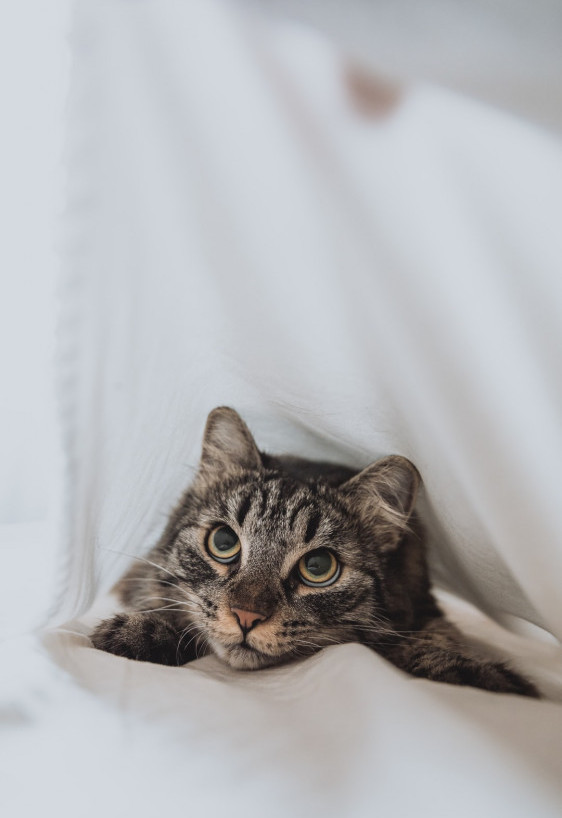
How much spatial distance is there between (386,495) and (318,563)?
7.4 inches

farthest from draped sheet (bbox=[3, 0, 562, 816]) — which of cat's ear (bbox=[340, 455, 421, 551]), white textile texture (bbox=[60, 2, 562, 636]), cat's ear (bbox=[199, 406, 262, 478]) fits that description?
cat's ear (bbox=[199, 406, 262, 478])

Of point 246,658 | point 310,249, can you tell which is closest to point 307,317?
point 310,249

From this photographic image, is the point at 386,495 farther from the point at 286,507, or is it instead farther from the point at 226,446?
the point at 226,446

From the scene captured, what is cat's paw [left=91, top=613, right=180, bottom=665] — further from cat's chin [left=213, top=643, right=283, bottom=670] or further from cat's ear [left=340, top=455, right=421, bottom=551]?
cat's ear [left=340, top=455, right=421, bottom=551]

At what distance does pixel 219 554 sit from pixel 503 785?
2.32 feet

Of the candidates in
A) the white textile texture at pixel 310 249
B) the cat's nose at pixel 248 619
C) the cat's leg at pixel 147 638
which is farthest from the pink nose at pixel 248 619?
the white textile texture at pixel 310 249

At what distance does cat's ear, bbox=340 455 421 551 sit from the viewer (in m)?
1.21

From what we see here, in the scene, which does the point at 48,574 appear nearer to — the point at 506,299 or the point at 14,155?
the point at 14,155

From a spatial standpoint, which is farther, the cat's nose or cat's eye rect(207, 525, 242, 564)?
cat's eye rect(207, 525, 242, 564)

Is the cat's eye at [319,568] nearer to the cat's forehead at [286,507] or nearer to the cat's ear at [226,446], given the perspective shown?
the cat's forehead at [286,507]

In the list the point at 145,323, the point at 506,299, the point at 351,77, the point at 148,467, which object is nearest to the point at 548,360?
the point at 506,299

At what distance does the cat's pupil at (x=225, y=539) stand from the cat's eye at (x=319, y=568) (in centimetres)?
14

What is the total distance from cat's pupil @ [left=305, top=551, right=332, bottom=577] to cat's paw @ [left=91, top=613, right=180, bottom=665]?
0.88 ft

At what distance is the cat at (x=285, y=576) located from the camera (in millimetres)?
1068
